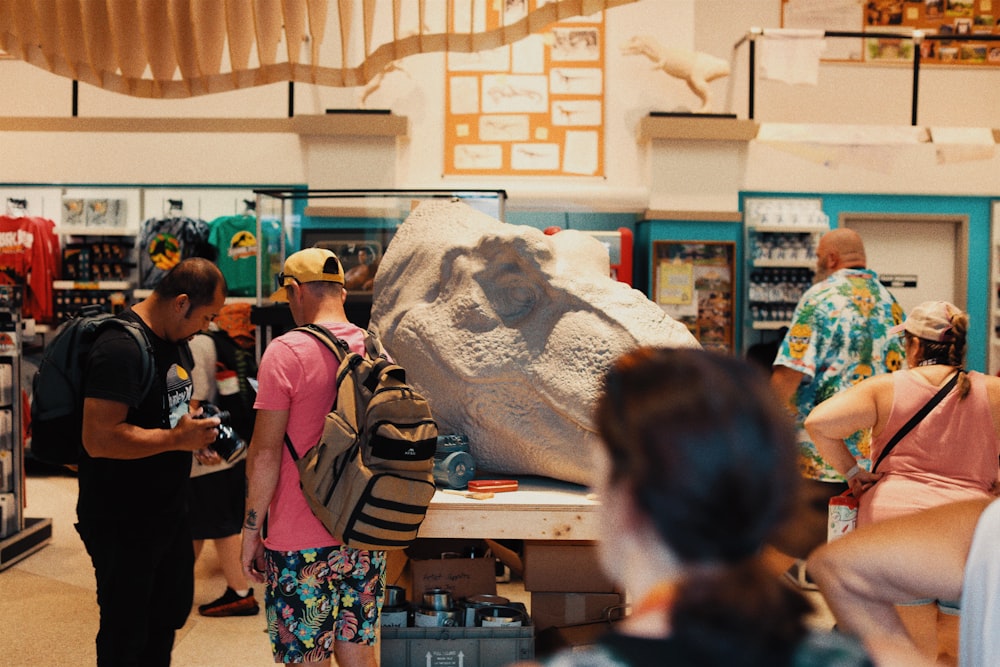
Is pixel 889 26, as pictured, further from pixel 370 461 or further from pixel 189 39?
pixel 189 39

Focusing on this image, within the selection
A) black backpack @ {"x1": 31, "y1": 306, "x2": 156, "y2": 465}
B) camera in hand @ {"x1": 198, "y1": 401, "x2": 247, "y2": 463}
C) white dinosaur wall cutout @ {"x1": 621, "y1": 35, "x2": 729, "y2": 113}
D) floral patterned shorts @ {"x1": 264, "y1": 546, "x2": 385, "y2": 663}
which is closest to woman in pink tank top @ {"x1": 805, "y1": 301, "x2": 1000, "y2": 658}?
floral patterned shorts @ {"x1": 264, "y1": 546, "x2": 385, "y2": 663}

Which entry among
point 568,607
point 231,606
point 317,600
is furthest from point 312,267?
point 231,606

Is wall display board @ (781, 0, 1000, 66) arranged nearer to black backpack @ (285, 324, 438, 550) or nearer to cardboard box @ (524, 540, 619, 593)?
cardboard box @ (524, 540, 619, 593)

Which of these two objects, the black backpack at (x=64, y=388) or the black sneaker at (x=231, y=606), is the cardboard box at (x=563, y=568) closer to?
the black backpack at (x=64, y=388)

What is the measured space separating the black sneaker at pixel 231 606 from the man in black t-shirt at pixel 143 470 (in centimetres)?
145

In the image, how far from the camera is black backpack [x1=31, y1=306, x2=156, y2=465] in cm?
261

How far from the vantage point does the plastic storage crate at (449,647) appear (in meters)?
2.78

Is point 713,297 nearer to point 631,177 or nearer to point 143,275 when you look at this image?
point 631,177

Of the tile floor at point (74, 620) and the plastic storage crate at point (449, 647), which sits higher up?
the plastic storage crate at point (449, 647)

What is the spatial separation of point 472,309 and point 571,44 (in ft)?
18.0

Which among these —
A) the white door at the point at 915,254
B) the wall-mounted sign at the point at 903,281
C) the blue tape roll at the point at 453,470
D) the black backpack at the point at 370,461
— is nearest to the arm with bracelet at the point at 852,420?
the blue tape roll at the point at 453,470

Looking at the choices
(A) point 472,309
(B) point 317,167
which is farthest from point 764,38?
(A) point 472,309

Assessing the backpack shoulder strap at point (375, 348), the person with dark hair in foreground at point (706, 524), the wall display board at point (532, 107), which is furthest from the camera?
the wall display board at point (532, 107)

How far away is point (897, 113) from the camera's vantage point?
26.8ft
